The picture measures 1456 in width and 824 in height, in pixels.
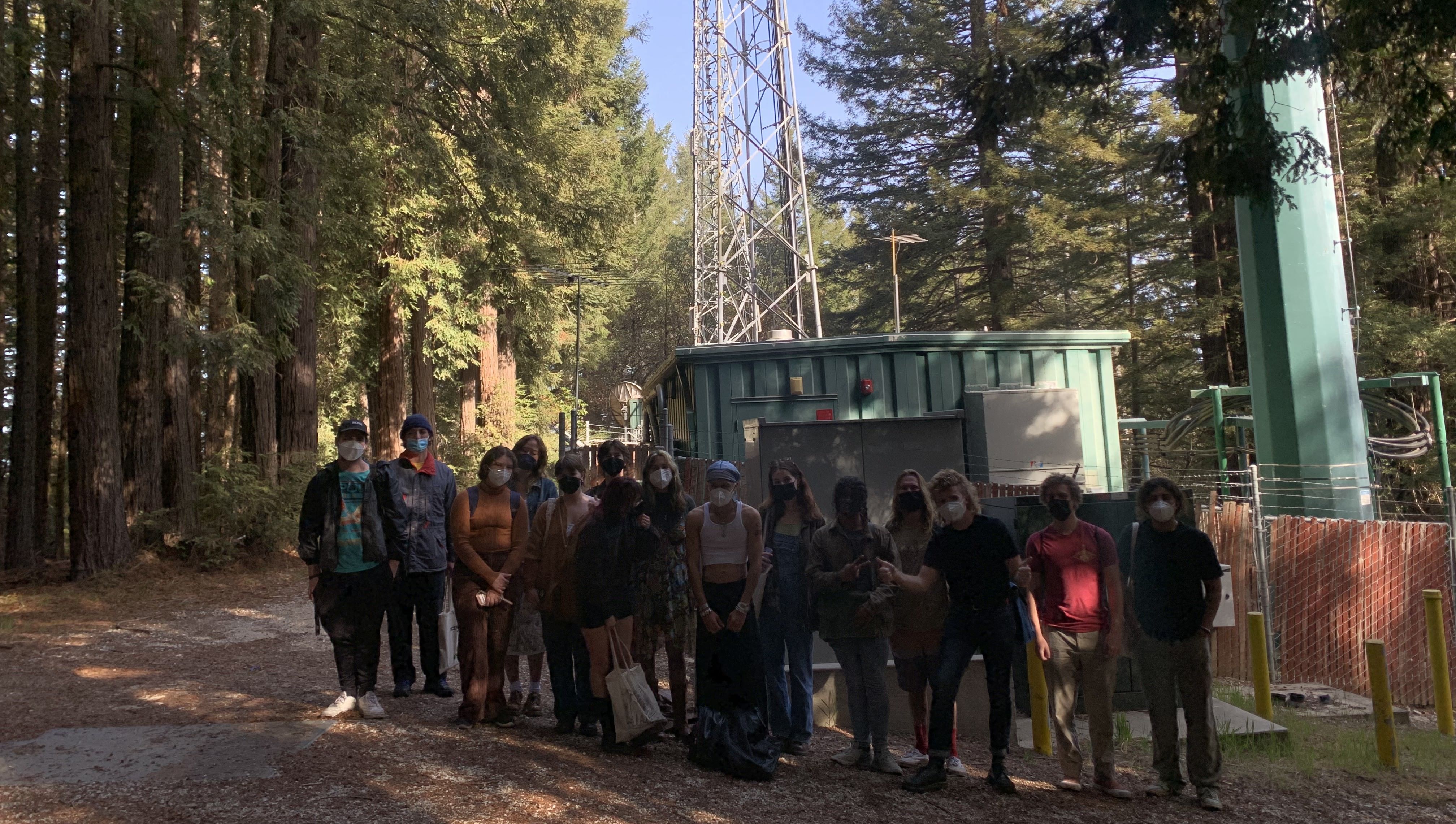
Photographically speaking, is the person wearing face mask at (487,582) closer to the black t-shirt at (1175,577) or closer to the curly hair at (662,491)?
the curly hair at (662,491)

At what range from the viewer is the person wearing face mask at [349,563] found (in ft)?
21.9

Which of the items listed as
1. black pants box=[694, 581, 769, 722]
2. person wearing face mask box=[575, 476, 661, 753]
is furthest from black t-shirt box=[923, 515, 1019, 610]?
person wearing face mask box=[575, 476, 661, 753]

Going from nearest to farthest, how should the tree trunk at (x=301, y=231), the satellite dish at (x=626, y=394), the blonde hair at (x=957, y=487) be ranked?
the blonde hair at (x=957, y=487) < the tree trunk at (x=301, y=231) < the satellite dish at (x=626, y=394)

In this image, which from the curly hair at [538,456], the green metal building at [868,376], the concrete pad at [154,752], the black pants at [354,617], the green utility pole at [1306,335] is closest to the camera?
the concrete pad at [154,752]

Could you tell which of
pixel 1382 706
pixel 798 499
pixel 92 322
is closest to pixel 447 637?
pixel 798 499

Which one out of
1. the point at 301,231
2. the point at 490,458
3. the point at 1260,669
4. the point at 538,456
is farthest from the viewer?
the point at 301,231

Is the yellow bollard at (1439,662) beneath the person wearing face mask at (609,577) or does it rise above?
beneath

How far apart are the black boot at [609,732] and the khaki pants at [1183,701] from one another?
2834 millimetres

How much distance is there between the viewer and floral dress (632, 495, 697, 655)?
21.2ft

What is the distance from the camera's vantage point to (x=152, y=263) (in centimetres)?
1465

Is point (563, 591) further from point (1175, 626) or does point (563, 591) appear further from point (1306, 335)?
point (1306, 335)

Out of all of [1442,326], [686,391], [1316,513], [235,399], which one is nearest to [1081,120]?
[1442,326]

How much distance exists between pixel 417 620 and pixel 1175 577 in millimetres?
4732

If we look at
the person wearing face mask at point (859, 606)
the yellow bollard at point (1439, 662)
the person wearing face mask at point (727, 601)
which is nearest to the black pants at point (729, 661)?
the person wearing face mask at point (727, 601)
